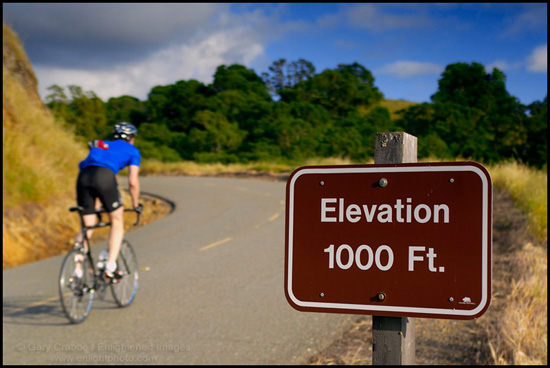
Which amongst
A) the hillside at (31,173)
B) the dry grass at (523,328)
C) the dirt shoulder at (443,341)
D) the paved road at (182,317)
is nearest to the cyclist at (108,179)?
the paved road at (182,317)

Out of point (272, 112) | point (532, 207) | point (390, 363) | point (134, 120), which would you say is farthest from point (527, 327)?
point (134, 120)

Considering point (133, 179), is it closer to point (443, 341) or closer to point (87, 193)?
point (87, 193)

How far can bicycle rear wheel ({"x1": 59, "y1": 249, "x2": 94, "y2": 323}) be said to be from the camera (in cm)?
547

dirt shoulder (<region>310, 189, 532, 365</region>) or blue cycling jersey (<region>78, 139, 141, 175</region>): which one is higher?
blue cycling jersey (<region>78, 139, 141, 175</region>)

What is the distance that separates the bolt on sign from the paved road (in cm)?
274

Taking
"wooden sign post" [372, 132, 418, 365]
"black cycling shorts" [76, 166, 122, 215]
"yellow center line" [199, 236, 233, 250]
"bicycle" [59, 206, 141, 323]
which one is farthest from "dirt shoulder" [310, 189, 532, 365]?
"yellow center line" [199, 236, 233, 250]

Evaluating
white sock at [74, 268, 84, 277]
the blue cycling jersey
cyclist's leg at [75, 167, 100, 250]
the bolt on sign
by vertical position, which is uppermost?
the blue cycling jersey

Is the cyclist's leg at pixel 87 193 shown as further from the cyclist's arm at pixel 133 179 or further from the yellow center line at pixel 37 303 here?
the yellow center line at pixel 37 303

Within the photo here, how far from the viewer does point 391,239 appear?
1.75 m

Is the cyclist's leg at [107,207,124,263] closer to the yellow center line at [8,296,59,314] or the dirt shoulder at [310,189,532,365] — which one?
the yellow center line at [8,296,59,314]

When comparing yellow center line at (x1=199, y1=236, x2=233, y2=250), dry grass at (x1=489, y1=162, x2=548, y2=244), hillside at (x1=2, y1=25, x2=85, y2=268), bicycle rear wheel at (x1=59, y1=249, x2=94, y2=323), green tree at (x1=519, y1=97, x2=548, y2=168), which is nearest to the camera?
bicycle rear wheel at (x1=59, y1=249, x2=94, y2=323)

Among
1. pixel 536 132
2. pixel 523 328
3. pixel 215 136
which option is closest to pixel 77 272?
pixel 523 328

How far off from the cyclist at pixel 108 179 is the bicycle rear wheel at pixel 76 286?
0.72ft

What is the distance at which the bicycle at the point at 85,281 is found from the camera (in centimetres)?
552
